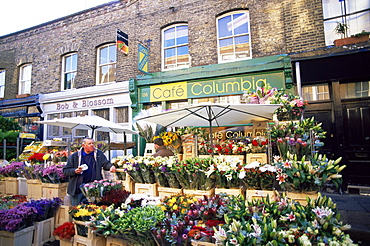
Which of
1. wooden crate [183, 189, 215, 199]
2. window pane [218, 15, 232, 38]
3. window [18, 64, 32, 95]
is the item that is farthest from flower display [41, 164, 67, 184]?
window [18, 64, 32, 95]

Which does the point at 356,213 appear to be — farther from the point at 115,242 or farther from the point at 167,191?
the point at 115,242

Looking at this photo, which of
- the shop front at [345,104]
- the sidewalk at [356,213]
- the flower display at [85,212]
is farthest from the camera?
the shop front at [345,104]

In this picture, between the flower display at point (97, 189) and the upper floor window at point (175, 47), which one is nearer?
the flower display at point (97, 189)

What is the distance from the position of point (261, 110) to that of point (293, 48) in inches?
166

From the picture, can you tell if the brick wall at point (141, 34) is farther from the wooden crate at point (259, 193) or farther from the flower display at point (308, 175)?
the wooden crate at point (259, 193)

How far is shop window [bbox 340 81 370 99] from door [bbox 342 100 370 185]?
0.92 feet

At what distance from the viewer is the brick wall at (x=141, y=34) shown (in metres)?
7.68

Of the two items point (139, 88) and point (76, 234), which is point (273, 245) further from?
point (139, 88)

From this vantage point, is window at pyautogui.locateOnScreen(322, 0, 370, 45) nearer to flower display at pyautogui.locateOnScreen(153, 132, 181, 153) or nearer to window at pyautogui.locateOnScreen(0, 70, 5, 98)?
flower display at pyautogui.locateOnScreen(153, 132, 181, 153)

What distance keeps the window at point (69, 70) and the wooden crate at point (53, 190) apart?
7923 mm

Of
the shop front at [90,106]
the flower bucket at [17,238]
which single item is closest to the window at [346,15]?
the shop front at [90,106]

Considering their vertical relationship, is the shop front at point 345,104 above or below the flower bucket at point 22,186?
above

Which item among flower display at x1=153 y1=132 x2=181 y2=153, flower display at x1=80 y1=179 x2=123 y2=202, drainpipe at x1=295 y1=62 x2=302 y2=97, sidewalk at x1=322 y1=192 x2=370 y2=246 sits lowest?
sidewalk at x1=322 y1=192 x2=370 y2=246

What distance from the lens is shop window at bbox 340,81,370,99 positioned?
22.2 ft
